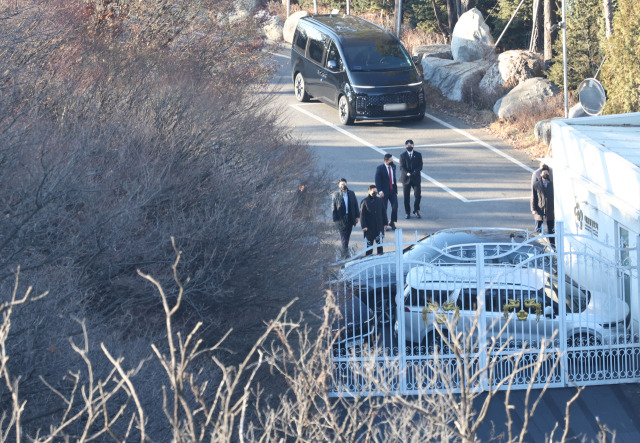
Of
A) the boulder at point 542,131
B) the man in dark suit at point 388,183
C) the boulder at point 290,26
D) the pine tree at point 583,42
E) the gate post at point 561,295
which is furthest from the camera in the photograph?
the boulder at point 290,26

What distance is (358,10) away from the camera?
37.2m

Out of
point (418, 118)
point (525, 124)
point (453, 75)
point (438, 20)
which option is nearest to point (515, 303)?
point (525, 124)

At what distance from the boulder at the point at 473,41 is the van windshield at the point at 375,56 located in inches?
176

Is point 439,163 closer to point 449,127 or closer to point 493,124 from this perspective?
point 449,127

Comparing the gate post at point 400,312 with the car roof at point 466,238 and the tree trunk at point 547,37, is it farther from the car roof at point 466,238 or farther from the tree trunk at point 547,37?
the tree trunk at point 547,37

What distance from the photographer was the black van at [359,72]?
22875 mm

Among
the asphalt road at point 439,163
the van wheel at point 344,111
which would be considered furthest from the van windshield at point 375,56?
the asphalt road at point 439,163

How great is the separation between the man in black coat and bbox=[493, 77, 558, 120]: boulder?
8.02m

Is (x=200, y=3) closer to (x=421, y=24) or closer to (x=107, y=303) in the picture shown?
(x=107, y=303)

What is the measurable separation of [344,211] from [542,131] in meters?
8.39

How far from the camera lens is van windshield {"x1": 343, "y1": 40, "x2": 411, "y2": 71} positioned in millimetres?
23297

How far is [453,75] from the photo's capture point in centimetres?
2639

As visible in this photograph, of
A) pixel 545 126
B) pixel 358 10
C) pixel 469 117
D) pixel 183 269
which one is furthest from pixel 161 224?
pixel 358 10

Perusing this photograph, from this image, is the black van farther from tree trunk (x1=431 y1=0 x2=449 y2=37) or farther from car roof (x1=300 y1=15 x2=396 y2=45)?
tree trunk (x1=431 y1=0 x2=449 y2=37)
